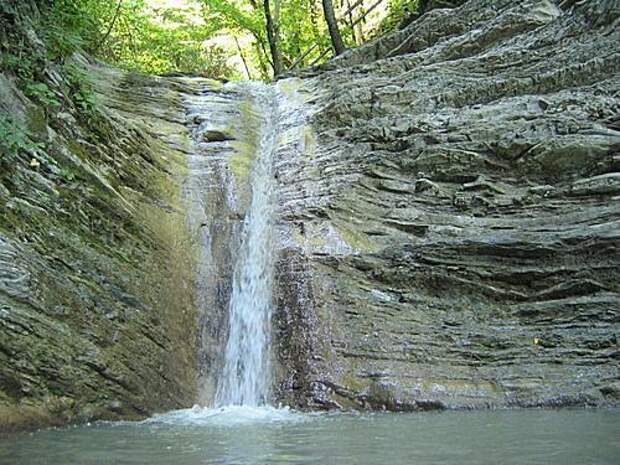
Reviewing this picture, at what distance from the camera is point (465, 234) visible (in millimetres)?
7484

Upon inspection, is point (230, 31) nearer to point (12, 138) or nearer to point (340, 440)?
point (12, 138)

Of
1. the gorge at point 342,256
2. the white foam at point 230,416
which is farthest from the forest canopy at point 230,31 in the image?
the white foam at point 230,416

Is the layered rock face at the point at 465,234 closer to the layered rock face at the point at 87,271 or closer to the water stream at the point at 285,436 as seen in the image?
the water stream at the point at 285,436

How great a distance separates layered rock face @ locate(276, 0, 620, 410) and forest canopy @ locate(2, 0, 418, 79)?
21.2ft

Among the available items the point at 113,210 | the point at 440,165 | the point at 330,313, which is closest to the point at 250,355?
the point at 330,313

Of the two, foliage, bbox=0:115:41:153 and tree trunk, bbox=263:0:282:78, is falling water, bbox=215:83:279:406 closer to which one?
foliage, bbox=0:115:41:153

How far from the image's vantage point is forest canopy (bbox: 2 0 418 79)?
627 inches

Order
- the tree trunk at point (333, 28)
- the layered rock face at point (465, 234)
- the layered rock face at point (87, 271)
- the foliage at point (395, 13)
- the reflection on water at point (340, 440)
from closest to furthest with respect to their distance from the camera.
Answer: the reflection on water at point (340, 440), the layered rock face at point (87, 271), the layered rock face at point (465, 234), the tree trunk at point (333, 28), the foliage at point (395, 13)

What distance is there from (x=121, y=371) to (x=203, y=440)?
2.10 meters

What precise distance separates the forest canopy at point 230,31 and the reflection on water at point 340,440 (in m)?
10.0

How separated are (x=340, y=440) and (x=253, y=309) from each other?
12.0 ft

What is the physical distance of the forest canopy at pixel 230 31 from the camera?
15922 millimetres

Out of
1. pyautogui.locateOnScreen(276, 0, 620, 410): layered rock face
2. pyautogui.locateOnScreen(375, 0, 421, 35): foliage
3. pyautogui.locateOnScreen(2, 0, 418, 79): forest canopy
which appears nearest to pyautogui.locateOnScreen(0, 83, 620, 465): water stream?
pyautogui.locateOnScreen(276, 0, 620, 410): layered rock face

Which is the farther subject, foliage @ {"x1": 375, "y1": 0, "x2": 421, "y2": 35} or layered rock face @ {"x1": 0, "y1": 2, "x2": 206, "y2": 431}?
foliage @ {"x1": 375, "y1": 0, "x2": 421, "y2": 35}
